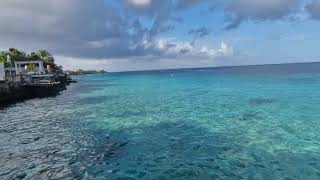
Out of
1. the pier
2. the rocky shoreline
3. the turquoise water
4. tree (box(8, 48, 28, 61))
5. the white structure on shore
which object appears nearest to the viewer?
the turquoise water

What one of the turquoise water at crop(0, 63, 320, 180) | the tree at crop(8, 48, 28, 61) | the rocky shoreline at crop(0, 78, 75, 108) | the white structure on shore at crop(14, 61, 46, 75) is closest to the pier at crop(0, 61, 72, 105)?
the rocky shoreline at crop(0, 78, 75, 108)

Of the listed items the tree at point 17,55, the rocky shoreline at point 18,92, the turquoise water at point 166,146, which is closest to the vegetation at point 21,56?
the tree at point 17,55

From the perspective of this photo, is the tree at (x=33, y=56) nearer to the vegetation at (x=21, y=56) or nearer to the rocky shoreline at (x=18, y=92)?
the vegetation at (x=21, y=56)

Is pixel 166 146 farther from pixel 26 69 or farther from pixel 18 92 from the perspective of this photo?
pixel 26 69

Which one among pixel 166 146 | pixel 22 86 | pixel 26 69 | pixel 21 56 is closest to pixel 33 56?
pixel 21 56

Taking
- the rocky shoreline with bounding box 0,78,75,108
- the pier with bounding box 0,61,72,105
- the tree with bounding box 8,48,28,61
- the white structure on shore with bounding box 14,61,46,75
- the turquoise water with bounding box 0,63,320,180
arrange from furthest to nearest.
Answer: the tree with bounding box 8,48,28,61 < the white structure on shore with bounding box 14,61,46,75 < the pier with bounding box 0,61,72,105 < the rocky shoreline with bounding box 0,78,75,108 < the turquoise water with bounding box 0,63,320,180

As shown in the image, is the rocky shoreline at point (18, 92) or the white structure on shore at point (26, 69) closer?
the rocky shoreline at point (18, 92)

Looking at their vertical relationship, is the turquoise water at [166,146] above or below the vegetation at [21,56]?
below

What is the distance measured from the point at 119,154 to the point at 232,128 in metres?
8.79

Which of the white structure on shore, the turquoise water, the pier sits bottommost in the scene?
the turquoise water

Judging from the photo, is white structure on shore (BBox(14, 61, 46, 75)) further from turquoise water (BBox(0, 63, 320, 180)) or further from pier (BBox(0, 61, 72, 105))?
turquoise water (BBox(0, 63, 320, 180))

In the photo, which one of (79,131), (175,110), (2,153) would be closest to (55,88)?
(175,110)

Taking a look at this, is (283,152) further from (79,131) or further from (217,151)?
(79,131)

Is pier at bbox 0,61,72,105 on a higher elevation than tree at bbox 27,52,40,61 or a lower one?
lower
